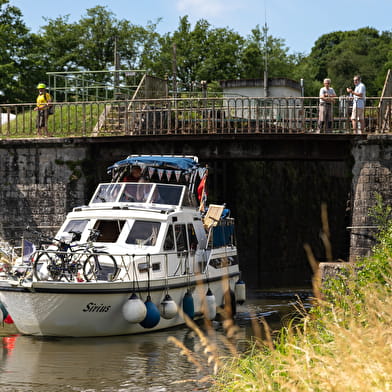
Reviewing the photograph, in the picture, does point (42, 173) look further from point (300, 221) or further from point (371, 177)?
point (300, 221)

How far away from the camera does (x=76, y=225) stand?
19.5 m

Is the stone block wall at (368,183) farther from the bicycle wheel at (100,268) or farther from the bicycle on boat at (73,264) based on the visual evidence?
the bicycle on boat at (73,264)

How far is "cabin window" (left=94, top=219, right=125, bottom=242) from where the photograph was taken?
18938 mm

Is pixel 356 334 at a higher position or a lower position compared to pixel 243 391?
higher

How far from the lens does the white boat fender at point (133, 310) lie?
1667 centimetres

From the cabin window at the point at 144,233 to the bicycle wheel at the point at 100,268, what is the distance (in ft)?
3.45

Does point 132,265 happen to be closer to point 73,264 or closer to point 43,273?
point 73,264

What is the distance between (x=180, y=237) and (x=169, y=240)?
634 mm

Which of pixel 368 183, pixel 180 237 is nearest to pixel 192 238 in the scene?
pixel 180 237

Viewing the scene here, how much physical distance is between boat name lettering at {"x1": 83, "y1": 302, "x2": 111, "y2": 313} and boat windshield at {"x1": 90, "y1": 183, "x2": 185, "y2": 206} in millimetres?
3803

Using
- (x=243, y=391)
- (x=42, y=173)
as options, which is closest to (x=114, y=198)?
(x=42, y=173)

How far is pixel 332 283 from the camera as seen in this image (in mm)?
13055

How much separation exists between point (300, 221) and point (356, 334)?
1136 inches

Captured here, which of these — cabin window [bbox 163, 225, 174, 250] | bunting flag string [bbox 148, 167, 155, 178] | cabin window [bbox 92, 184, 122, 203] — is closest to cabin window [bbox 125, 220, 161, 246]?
cabin window [bbox 163, 225, 174, 250]
